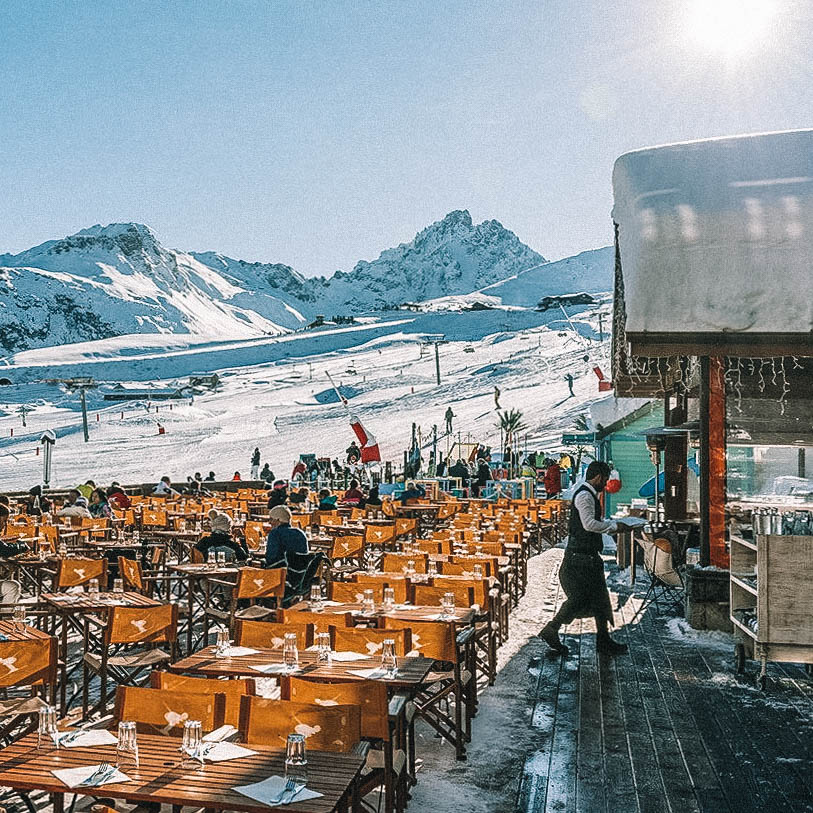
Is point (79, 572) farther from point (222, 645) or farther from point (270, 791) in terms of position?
point (270, 791)

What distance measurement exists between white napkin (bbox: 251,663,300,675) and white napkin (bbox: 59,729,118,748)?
1143 mm

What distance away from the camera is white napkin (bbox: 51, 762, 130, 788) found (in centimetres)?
302

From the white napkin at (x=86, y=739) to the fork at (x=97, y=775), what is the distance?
0.67 feet

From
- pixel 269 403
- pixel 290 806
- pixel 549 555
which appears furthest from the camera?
pixel 269 403

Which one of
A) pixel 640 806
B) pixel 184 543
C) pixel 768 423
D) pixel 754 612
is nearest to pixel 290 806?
pixel 640 806

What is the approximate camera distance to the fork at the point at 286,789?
2.86 metres

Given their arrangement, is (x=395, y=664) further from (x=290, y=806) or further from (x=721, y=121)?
(x=721, y=121)

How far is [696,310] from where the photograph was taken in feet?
24.2

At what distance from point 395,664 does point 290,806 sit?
5.82 feet

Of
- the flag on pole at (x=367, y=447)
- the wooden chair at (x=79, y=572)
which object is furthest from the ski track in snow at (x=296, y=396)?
the wooden chair at (x=79, y=572)

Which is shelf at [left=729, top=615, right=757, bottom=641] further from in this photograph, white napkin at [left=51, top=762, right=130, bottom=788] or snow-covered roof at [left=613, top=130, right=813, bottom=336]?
white napkin at [left=51, top=762, right=130, bottom=788]

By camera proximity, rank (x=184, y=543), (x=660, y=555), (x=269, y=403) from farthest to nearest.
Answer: (x=269, y=403)
(x=184, y=543)
(x=660, y=555)

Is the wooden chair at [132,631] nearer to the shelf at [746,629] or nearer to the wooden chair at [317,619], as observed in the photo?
the wooden chair at [317,619]

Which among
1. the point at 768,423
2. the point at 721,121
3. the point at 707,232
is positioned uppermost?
the point at 721,121
